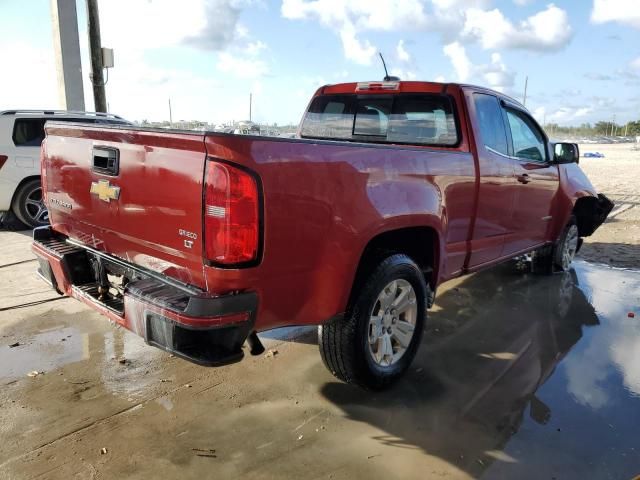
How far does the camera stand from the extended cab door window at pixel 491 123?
4.12m

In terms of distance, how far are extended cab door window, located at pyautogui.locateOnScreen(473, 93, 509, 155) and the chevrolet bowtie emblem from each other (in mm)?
2746

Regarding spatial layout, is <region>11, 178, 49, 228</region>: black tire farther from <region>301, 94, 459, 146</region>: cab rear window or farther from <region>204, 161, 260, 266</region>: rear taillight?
<region>204, 161, 260, 266</region>: rear taillight

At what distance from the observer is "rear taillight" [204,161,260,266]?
2.25 meters

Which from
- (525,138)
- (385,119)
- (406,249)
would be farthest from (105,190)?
(525,138)

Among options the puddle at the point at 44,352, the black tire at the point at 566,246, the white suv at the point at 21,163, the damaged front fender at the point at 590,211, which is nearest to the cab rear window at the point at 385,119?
the puddle at the point at 44,352

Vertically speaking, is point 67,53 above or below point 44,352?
above

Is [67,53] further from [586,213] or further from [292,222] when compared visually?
[292,222]

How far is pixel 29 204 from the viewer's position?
7.90 meters

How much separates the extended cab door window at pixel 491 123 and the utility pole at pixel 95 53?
8387 millimetres

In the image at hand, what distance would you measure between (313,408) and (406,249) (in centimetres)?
125

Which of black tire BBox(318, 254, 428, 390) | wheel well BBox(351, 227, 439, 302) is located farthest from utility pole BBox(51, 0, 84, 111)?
black tire BBox(318, 254, 428, 390)

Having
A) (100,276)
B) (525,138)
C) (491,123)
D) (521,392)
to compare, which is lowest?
(521,392)

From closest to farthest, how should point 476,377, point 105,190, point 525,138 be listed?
point 105,190 → point 476,377 → point 525,138

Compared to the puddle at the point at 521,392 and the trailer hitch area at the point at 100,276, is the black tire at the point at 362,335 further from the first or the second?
the trailer hitch area at the point at 100,276
